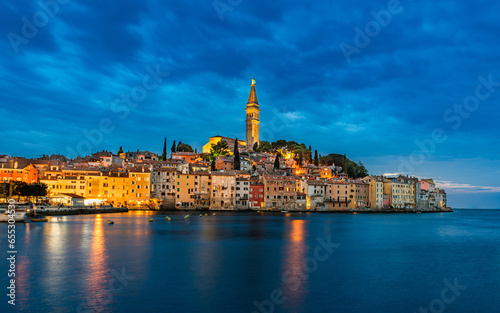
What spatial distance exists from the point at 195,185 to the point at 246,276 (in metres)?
64.2

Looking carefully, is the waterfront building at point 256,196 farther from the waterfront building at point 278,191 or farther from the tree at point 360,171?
the tree at point 360,171

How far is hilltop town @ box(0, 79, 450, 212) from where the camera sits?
75.5m

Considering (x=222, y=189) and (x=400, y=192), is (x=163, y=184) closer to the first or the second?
(x=222, y=189)

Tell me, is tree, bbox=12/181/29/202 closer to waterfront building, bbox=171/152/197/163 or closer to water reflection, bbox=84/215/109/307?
water reflection, bbox=84/215/109/307

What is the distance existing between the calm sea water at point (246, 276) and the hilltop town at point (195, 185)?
44.7 meters

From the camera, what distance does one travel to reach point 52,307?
13930 millimetres

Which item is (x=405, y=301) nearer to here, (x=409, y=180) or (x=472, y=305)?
(x=472, y=305)

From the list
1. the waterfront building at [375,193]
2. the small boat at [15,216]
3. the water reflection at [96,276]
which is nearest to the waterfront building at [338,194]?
the waterfront building at [375,193]

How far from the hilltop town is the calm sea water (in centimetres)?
4472

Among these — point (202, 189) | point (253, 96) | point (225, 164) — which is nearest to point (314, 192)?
point (225, 164)

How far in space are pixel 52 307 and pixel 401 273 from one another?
53.3 feet

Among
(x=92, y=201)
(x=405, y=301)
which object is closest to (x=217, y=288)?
(x=405, y=301)

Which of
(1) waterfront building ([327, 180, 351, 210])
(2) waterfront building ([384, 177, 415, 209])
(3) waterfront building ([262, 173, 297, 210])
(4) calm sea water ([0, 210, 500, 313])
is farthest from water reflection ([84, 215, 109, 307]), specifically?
(2) waterfront building ([384, 177, 415, 209])

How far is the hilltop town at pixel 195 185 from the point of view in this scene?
75.5 metres
